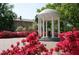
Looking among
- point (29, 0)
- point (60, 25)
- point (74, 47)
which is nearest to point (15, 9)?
point (29, 0)

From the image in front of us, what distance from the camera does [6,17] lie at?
256 inches

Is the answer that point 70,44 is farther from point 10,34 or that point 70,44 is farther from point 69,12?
point 10,34

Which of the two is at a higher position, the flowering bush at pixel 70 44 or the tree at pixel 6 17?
the tree at pixel 6 17

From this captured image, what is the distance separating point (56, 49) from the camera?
5.84 meters

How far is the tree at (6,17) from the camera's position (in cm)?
646

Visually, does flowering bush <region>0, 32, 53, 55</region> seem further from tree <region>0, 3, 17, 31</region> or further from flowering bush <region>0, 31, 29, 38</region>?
tree <region>0, 3, 17, 31</region>

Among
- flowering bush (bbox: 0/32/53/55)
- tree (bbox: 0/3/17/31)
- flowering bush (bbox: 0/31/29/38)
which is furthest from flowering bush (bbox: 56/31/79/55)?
tree (bbox: 0/3/17/31)

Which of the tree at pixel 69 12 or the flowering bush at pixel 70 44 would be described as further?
the tree at pixel 69 12

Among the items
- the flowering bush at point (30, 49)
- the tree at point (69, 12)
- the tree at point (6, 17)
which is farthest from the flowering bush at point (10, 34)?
the tree at point (69, 12)

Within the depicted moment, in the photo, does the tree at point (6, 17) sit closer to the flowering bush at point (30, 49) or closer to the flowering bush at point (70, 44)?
the flowering bush at point (30, 49)

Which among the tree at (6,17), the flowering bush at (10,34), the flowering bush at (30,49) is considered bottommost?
the flowering bush at (30,49)

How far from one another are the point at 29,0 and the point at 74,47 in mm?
1427
